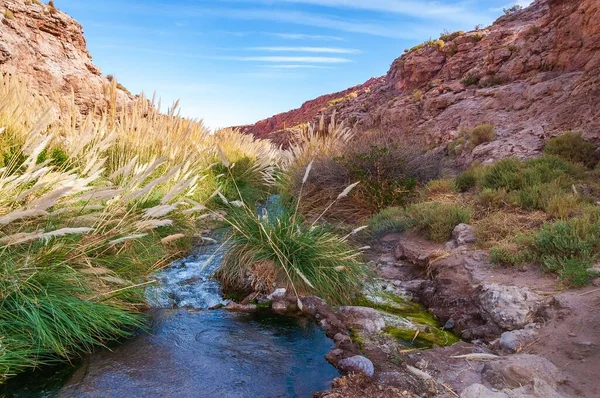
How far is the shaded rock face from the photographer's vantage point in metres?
13.9

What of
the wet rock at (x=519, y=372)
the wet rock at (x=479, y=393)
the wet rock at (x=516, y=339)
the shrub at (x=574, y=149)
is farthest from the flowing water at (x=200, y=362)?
the shrub at (x=574, y=149)

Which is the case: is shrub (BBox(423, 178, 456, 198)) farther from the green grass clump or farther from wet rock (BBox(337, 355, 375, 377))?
wet rock (BBox(337, 355, 375, 377))

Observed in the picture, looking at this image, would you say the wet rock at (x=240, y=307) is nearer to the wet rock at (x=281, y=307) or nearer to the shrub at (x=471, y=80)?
the wet rock at (x=281, y=307)

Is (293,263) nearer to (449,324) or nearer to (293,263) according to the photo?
(293,263)

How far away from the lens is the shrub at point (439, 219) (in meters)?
5.59

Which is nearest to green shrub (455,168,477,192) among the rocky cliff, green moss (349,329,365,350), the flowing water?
the rocky cliff

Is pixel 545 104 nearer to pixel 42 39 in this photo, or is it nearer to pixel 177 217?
pixel 177 217

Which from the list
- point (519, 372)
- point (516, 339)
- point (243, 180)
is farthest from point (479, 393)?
point (243, 180)

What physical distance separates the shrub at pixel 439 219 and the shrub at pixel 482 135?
607 cm

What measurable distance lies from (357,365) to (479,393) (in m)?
0.70

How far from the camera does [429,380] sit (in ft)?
8.54

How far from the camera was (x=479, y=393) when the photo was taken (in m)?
2.45

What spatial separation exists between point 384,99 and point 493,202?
26194mm

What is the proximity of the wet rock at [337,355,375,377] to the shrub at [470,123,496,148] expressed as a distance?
9.90 m
